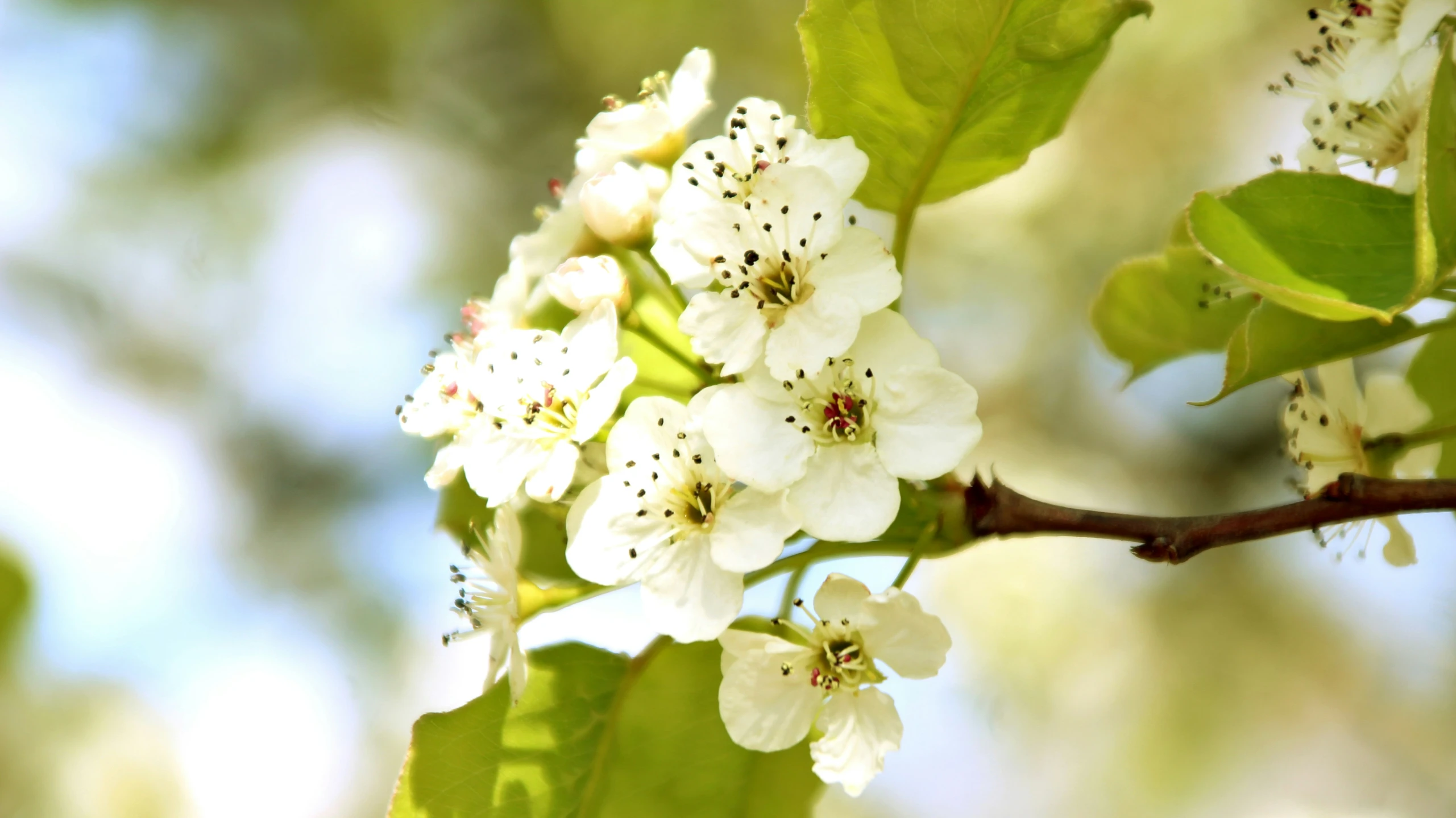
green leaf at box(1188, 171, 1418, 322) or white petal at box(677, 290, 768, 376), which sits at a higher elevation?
white petal at box(677, 290, 768, 376)

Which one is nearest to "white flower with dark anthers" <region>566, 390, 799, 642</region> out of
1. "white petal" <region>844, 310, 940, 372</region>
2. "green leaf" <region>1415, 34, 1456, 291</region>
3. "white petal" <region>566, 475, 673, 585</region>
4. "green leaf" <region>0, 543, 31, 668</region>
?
"white petal" <region>566, 475, 673, 585</region>

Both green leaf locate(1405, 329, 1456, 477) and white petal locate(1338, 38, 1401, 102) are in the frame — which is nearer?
white petal locate(1338, 38, 1401, 102)

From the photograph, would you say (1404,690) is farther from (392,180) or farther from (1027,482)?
(392,180)

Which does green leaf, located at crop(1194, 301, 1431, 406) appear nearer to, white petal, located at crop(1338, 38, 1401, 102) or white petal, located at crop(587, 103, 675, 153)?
white petal, located at crop(1338, 38, 1401, 102)

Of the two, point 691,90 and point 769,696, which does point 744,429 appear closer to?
point 769,696

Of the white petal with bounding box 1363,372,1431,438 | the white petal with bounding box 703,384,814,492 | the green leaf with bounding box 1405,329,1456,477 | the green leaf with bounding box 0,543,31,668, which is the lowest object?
the green leaf with bounding box 1405,329,1456,477

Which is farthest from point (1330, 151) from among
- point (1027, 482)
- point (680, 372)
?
point (1027, 482)

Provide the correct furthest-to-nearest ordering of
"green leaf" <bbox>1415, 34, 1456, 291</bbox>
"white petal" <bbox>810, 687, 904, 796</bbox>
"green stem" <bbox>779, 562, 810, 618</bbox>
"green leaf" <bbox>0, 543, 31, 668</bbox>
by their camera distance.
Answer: "green leaf" <bbox>0, 543, 31, 668</bbox>
"green stem" <bbox>779, 562, 810, 618</bbox>
"white petal" <bbox>810, 687, 904, 796</bbox>
"green leaf" <bbox>1415, 34, 1456, 291</bbox>

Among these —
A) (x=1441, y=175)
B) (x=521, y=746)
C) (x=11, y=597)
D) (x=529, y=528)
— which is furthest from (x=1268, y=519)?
(x=11, y=597)
